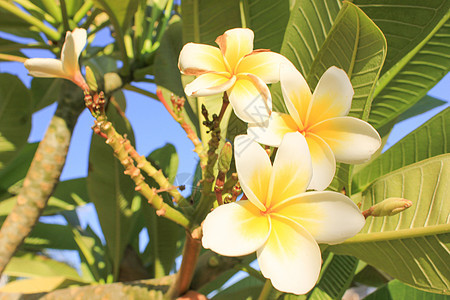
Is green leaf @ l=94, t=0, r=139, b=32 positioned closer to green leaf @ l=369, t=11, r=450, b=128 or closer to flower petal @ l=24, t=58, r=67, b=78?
flower petal @ l=24, t=58, r=67, b=78

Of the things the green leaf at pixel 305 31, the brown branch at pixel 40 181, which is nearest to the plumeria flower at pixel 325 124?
the green leaf at pixel 305 31

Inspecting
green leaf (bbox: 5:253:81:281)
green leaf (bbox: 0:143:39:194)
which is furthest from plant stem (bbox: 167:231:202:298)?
green leaf (bbox: 0:143:39:194)

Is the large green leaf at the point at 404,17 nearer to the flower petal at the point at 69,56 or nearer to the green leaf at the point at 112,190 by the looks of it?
the flower petal at the point at 69,56

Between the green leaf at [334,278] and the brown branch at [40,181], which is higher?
the brown branch at [40,181]

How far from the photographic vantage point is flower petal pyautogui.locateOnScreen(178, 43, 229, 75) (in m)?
0.52

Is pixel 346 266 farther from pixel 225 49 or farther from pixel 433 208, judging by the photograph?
pixel 225 49

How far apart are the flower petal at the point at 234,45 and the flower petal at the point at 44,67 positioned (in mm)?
250

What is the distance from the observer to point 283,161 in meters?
0.45

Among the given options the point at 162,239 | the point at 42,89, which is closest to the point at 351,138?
the point at 162,239

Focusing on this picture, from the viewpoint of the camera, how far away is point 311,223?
44 cm

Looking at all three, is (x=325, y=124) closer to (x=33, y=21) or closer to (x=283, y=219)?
(x=283, y=219)

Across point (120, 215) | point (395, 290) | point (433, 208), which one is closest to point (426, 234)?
point (433, 208)

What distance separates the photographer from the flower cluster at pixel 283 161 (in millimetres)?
421

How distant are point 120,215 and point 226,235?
1028 mm
